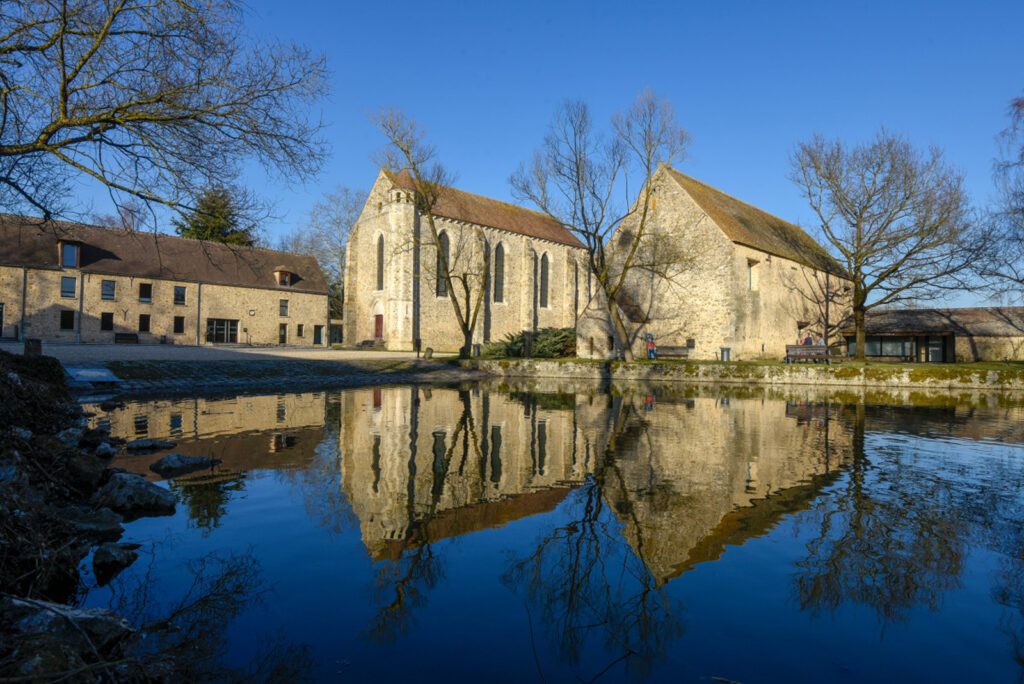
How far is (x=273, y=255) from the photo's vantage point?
47.9 metres

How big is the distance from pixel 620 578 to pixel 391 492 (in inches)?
114

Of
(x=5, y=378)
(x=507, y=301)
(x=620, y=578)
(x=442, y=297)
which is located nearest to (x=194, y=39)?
(x=5, y=378)

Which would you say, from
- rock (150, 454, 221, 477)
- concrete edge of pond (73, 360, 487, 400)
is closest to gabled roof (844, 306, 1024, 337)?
concrete edge of pond (73, 360, 487, 400)

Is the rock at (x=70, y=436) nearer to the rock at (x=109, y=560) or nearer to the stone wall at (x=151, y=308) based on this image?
the rock at (x=109, y=560)

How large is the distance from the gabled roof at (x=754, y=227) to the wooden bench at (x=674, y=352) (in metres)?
7.03

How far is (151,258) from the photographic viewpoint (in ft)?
136

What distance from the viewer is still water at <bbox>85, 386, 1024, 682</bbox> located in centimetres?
332

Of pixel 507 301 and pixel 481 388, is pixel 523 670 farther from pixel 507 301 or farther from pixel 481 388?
pixel 507 301

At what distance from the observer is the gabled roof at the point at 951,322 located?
39500mm

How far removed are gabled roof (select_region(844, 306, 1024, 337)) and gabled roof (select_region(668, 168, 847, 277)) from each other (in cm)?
482

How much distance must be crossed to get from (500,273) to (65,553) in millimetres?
45329

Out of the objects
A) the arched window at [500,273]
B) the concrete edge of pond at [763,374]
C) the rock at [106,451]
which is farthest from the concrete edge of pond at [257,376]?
the arched window at [500,273]

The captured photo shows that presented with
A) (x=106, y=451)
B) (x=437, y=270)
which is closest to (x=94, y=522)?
(x=106, y=451)

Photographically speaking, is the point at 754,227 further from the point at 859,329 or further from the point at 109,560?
the point at 109,560
